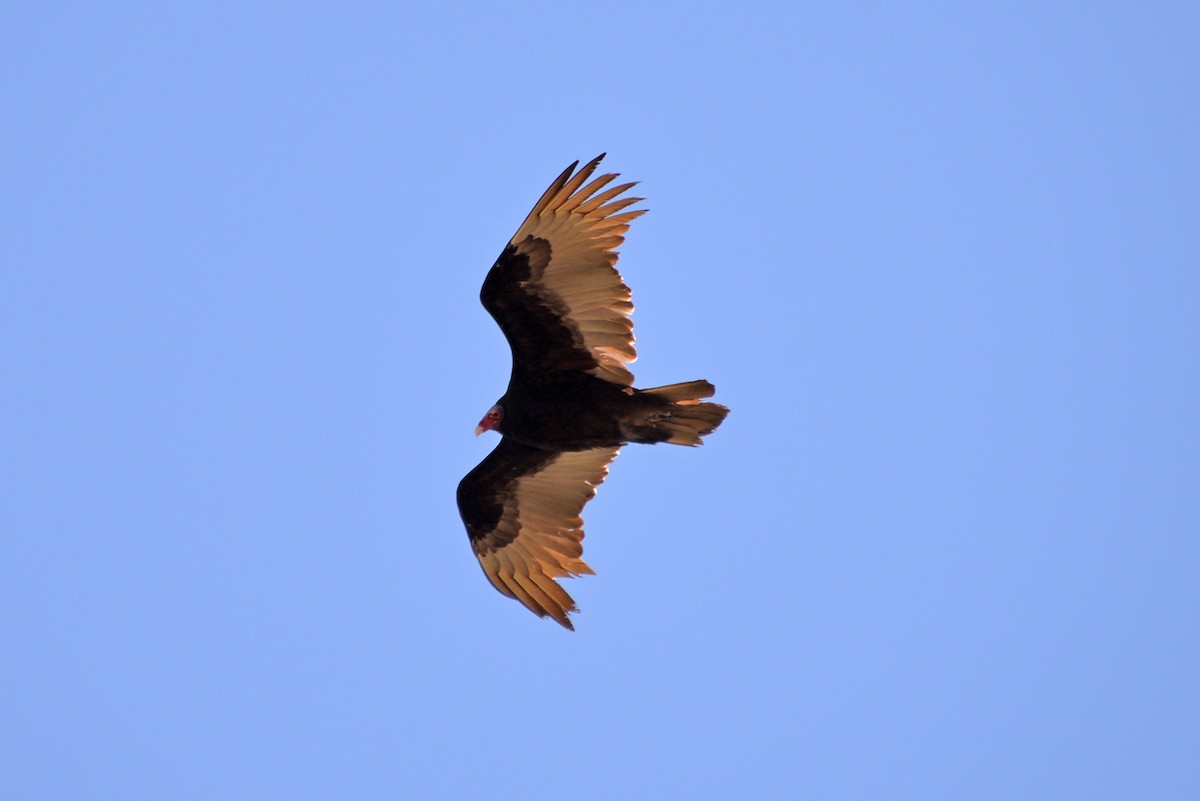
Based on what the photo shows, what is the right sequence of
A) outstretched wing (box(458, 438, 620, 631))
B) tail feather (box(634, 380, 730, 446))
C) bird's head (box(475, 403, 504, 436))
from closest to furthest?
tail feather (box(634, 380, 730, 446)), bird's head (box(475, 403, 504, 436)), outstretched wing (box(458, 438, 620, 631))

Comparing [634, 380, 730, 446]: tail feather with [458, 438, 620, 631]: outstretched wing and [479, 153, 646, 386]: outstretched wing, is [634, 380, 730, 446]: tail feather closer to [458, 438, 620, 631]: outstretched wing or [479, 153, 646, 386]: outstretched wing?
[479, 153, 646, 386]: outstretched wing

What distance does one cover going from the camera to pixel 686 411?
10070mm

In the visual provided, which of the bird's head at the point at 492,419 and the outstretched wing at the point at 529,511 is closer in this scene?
the bird's head at the point at 492,419

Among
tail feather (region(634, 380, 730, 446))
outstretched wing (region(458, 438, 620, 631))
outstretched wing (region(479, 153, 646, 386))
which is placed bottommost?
outstretched wing (region(458, 438, 620, 631))

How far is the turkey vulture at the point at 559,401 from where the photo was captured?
398 inches

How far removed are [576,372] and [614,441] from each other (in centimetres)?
59

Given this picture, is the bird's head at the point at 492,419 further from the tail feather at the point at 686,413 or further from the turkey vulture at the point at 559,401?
the tail feather at the point at 686,413

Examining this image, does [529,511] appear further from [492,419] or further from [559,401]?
[559,401]

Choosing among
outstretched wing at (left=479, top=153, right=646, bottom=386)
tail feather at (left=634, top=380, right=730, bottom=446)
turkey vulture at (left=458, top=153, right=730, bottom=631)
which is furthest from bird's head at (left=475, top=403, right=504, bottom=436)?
tail feather at (left=634, top=380, right=730, bottom=446)

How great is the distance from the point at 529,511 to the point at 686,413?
1.68 meters

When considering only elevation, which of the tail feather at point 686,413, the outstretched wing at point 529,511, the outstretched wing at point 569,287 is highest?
the outstretched wing at point 569,287

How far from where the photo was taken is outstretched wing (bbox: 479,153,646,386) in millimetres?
10094

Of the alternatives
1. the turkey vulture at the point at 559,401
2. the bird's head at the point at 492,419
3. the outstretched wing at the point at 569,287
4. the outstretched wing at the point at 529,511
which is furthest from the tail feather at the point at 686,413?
the bird's head at the point at 492,419

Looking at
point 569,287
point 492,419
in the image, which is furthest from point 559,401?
point 569,287
